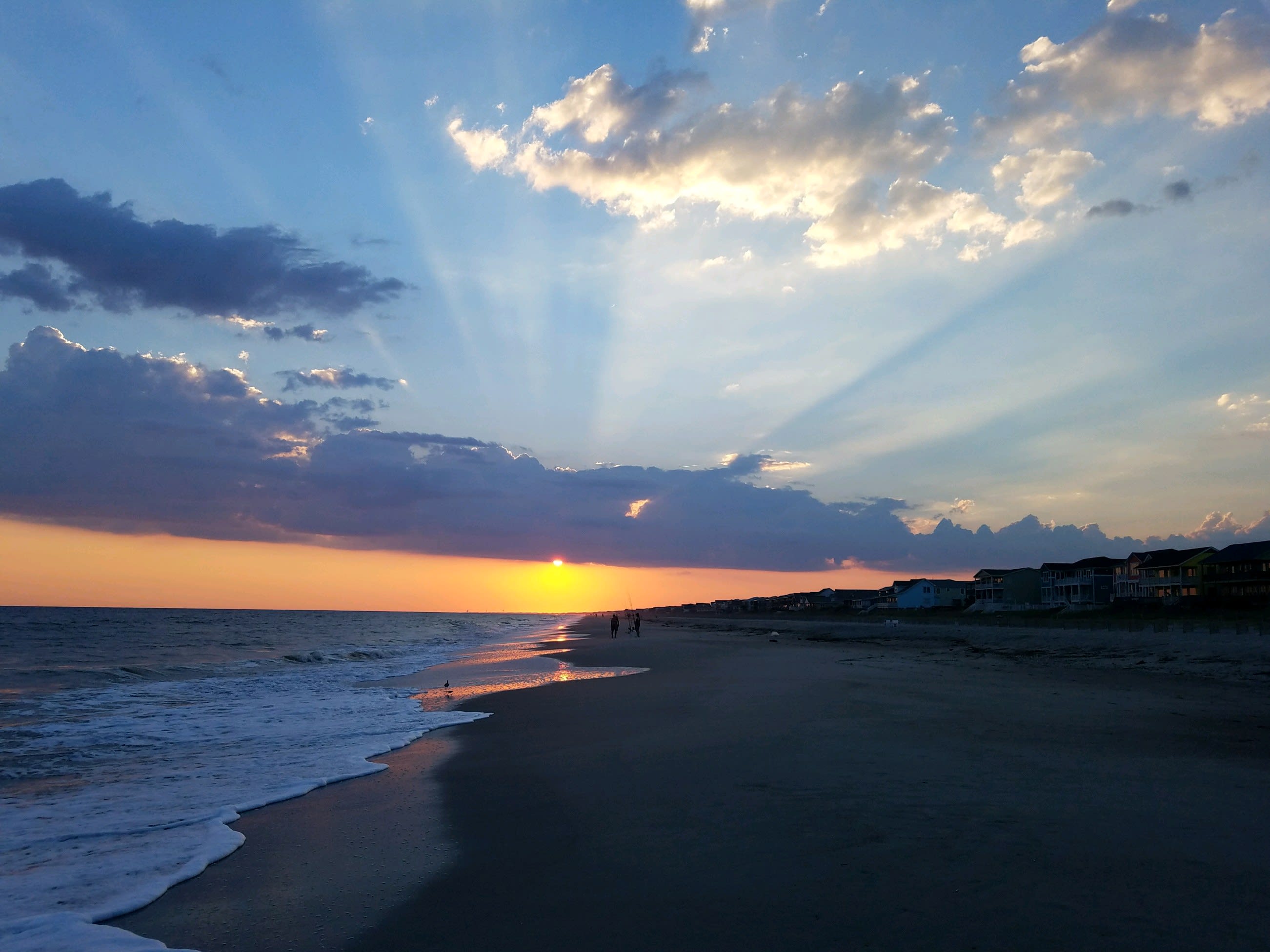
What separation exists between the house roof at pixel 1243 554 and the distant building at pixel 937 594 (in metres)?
46.8

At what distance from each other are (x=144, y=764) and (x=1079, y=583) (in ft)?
341

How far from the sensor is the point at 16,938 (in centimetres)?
598

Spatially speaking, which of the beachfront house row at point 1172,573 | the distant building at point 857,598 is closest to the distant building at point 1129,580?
the beachfront house row at point 1172,573

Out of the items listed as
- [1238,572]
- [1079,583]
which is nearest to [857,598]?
[1079,583]

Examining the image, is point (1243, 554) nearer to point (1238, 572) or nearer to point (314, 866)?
point (1238, 572)

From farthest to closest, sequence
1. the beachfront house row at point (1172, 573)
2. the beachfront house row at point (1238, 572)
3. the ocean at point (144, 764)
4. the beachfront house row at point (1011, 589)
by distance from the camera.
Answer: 1. the beachfront house row at point (1011, 589)
2. the beachfront house row at point (1172, 573)
3. the beachfront house row at point (1238, 572)
4. the ocean at point (144, 764)

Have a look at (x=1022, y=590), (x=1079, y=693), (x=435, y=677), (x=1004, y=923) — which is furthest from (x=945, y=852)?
(x=1022, y=590)

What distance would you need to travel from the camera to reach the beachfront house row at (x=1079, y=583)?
90.6 metres

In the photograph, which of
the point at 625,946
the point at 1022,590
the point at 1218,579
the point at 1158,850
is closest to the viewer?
the point at 625,946

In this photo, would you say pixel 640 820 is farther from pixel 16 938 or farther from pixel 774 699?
pixel 774 699

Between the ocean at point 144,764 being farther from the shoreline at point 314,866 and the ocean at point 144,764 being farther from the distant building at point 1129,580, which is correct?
the distant building at point 1129,580

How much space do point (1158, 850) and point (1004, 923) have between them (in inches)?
97.3

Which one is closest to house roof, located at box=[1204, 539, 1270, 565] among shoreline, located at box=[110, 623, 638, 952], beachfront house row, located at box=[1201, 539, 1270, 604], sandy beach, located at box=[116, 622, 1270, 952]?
beachfront house row, located at box=[1201, 539, 1270, 604]

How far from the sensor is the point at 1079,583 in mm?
92938
